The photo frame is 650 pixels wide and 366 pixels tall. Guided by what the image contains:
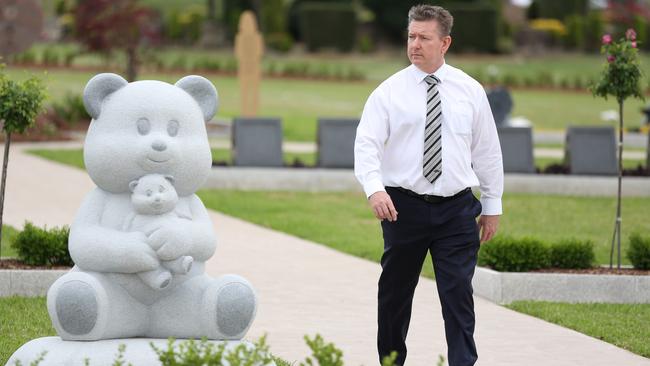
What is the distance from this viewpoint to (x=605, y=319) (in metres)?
9.52

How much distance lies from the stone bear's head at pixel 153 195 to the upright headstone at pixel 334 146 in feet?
38.2

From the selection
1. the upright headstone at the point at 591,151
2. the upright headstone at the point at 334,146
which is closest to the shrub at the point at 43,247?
the upright headstone at the point at 334,146

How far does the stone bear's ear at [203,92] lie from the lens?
7043mm

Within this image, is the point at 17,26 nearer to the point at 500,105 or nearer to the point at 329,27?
the point at 500,105

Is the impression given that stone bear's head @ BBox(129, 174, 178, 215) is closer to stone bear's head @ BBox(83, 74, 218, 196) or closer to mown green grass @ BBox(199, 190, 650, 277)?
stone bear's head @ BBox(83, 74, 218, 196)

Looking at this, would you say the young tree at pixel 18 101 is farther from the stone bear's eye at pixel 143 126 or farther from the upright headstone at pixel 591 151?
the upright headstone at pixel 591 151

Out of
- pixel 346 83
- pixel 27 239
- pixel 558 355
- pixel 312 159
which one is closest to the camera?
pixel 558 355

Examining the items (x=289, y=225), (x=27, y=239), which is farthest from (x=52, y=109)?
(x=27, y=239)

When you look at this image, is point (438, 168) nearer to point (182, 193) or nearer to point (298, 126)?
point (182, 193)

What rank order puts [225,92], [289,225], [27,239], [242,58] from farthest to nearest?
[225,92] < [242,58] < [289,225] < [27,239]

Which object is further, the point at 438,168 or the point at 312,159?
the point at 312,159

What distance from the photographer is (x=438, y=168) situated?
263 inches

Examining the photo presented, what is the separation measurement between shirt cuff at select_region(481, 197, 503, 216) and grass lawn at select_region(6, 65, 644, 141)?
1804cm

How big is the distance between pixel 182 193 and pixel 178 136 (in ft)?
0.96
